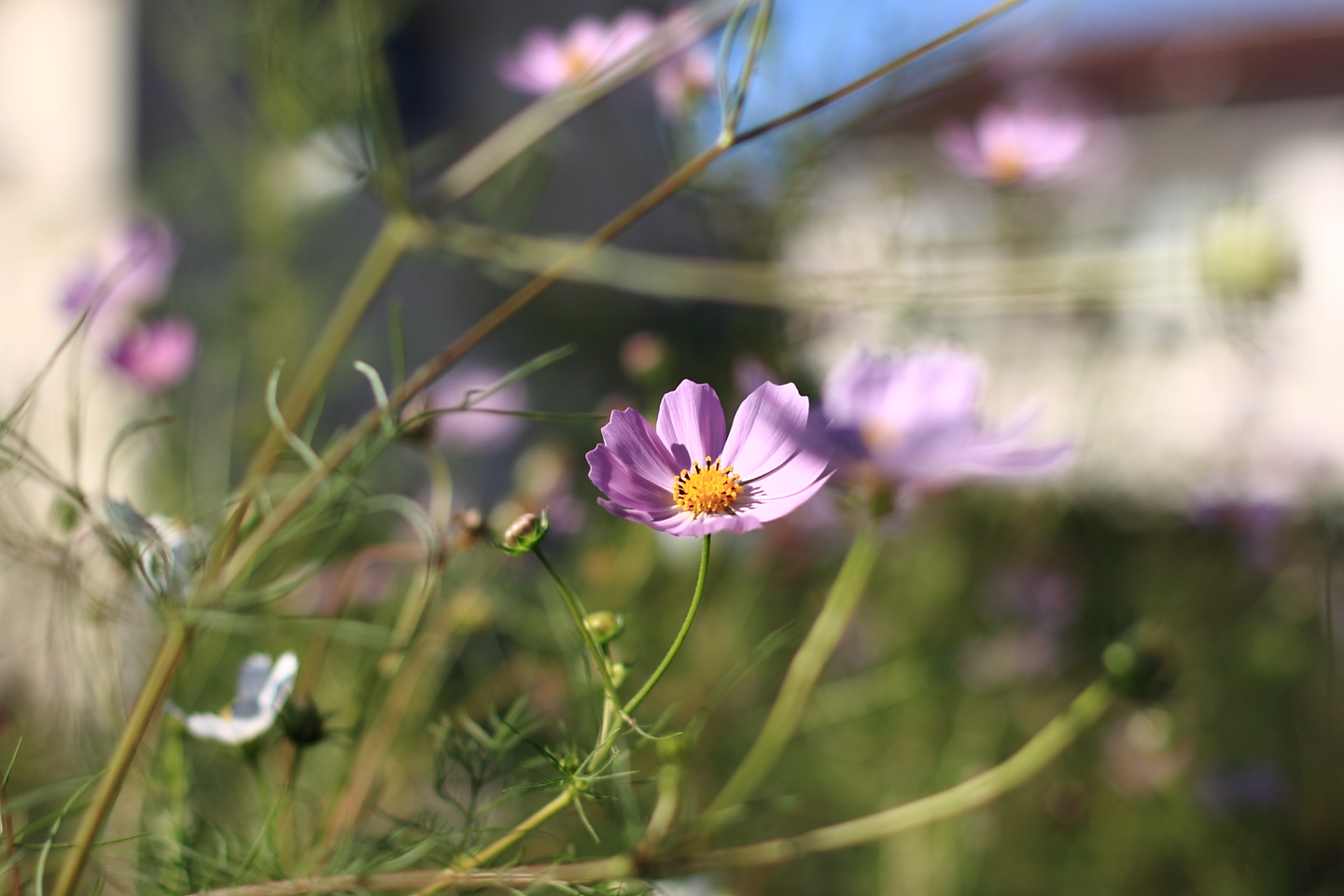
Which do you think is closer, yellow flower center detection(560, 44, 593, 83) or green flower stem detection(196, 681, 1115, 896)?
green flower stem detection(196, 681, 1115, 896)

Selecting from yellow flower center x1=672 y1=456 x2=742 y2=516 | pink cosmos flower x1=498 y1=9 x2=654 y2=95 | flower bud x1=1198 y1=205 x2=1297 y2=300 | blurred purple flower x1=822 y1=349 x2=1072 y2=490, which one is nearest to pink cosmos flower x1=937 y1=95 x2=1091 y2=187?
flower bud x1=1198 y1=205 x2=1297 y2=300

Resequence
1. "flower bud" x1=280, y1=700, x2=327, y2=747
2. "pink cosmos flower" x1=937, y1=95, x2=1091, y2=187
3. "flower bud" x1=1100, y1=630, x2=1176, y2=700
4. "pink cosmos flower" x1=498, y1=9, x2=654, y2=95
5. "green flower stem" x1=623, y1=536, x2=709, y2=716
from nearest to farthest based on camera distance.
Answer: "green flower stem" x1=623, y1=536, x2=709, y2=716 < "flower bud" x1=280, y1=700, x2=327, y2=747 < "flower bud" x1=1100, y1=630, x2=1176, y2=700 < "pink cosmos flower" x1=498, y1=9, x2=654, y2=95 < "pink cosmos flower" x1=937, y1=95, x2=1091, y2=187

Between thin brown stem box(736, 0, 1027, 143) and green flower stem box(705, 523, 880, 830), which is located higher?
thin brown stem box(736, 0, 1027, 143)

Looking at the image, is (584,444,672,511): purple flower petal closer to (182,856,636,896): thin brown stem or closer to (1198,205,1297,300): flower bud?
→ (182,856,636,896): thin brown stem

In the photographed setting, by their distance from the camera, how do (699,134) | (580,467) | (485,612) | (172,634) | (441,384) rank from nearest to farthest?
(172,634) → (485,612) → (699,134) → (580,467) → (441,384)

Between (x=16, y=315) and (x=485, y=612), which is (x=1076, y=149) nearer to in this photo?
(x=485, y=612)

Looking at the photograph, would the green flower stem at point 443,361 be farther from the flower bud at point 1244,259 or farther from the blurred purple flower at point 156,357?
the flower bud at point 1244,259

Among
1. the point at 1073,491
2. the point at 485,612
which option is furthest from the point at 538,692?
the point at 1073,491

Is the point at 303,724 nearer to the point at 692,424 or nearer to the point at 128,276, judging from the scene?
the point at 692,424
